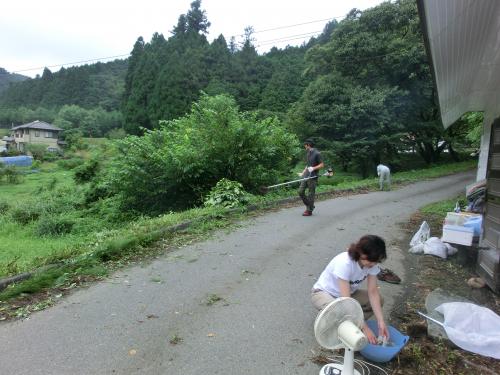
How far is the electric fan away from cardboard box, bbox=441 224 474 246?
394 centimetres

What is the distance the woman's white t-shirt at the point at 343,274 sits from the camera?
345 cm

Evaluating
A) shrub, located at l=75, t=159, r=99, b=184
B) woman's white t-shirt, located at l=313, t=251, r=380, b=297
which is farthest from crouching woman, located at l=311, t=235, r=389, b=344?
shrub, located at l=75, t=159, r=99, b=184

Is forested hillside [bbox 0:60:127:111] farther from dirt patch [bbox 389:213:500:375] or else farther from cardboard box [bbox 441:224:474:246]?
dirt patch [bbox 389:213:500:375]

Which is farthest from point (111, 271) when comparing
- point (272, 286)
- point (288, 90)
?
point (288, 90)

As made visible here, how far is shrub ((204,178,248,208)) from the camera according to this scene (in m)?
10.2

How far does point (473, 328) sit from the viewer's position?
3689 millimetres

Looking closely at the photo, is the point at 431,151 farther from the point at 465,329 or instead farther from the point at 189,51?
the point at 189,51

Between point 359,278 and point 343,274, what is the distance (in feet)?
0.68

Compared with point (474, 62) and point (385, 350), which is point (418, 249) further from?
point (385, 350)

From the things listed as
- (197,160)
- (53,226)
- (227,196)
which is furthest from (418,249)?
(53,226)

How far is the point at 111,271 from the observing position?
5.71 metres

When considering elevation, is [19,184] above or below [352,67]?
below

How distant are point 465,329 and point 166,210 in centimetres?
983

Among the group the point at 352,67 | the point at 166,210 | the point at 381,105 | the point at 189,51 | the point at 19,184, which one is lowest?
the point at 19,184
